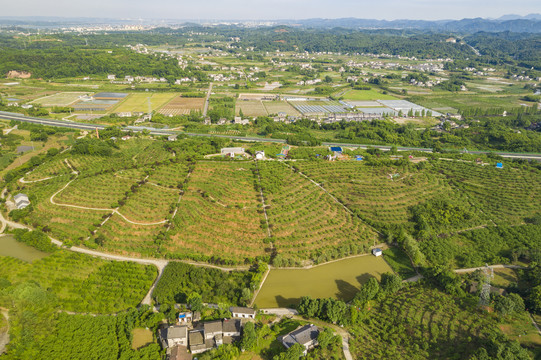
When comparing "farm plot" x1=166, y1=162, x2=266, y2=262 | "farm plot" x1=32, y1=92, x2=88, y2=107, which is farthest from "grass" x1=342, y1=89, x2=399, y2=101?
"farm plot" x1=32, y1=92, x2=88, y2=107

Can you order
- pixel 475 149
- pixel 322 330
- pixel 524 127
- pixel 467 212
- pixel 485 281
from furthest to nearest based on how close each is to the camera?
pixel 524 127 → pixel 475 149 → pixel 467 212 → pixel 485 281 → pixel 322 330

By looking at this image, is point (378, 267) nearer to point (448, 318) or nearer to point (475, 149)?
point (448, 318)

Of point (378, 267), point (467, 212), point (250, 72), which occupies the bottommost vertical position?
point (378, 267)

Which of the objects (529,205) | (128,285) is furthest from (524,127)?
(128,285)

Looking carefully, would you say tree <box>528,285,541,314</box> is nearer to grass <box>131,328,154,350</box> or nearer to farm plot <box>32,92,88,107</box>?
grass <box>131,328,154,350</box>

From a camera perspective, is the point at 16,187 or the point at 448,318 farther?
the point at 16,187

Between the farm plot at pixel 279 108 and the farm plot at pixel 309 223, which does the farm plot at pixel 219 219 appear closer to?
the farm plot at pixel 309 223

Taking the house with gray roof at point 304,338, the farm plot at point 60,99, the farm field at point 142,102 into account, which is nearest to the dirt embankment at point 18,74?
the farm plot at point 60,99
